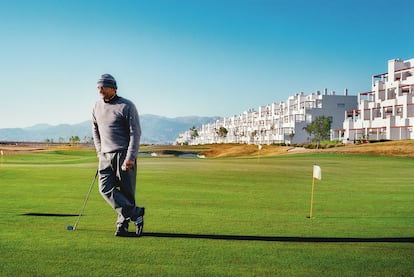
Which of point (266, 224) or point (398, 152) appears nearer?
point (266, 224)

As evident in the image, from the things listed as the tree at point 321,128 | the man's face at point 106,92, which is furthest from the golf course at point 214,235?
the tree at point 321,128

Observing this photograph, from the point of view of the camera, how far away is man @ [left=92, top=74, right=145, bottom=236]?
8.67 meters

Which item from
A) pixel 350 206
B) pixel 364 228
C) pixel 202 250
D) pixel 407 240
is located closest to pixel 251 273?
pixel 202 250

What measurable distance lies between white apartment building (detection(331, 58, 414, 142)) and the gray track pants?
296ft

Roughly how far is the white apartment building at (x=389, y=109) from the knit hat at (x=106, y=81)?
3558 inches

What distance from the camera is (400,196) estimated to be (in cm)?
1594

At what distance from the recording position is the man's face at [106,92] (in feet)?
28.5

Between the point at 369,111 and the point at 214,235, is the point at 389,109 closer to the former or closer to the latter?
the point at 369,111

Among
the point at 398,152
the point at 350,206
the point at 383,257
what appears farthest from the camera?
the point at 398,152

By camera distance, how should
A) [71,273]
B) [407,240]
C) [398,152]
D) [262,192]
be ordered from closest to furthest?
[71,273], [407,240], [262,192], [398,152]

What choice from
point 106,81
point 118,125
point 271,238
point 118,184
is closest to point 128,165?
point 118,184

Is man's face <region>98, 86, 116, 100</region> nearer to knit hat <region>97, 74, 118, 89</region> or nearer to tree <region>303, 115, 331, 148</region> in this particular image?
knit hat <region>97, 74, 118, 89</region>

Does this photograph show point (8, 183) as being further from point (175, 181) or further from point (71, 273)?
point (71, 273)

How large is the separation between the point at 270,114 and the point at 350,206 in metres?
173
